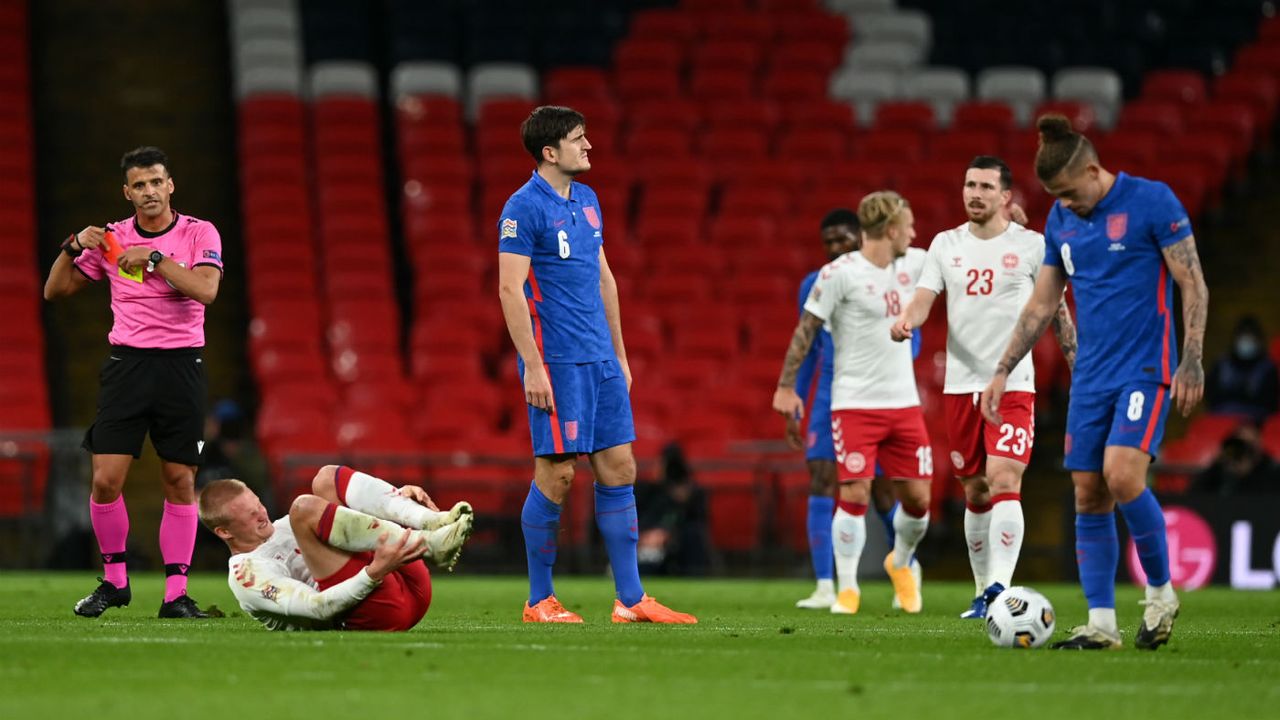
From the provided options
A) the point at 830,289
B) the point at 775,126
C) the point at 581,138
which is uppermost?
the point at 775,126

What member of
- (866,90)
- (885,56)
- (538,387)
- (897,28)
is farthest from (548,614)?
(897,28)

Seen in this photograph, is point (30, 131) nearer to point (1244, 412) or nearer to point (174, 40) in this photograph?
point (174, 40)

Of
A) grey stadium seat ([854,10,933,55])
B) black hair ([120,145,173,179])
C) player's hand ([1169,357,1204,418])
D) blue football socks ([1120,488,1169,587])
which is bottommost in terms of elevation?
blue football socks ([1120,488,1169,587])

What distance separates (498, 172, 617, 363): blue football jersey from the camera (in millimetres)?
8594

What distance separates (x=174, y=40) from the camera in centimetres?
2375

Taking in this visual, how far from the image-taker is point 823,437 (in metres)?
11.3

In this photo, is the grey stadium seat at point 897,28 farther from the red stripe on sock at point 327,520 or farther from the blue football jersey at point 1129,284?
the red stripe on sock at point 327,520

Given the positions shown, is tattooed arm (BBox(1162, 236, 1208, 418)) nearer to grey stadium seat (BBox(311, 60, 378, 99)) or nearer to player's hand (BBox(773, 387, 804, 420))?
player's hand (BBox(773, 387, 804, 420))

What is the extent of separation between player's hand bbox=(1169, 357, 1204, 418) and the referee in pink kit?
468cm

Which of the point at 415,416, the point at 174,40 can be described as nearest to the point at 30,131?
the point at 174,40

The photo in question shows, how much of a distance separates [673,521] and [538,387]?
25.0ft

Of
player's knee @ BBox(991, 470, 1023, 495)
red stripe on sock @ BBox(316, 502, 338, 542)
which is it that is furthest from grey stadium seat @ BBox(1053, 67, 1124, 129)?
red stripe on sock @ BBox(316, 502, 338, 542)

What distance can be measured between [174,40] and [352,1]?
8.16ft

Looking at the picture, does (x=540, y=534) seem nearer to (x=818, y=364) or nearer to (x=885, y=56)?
(x=818, y=364)
